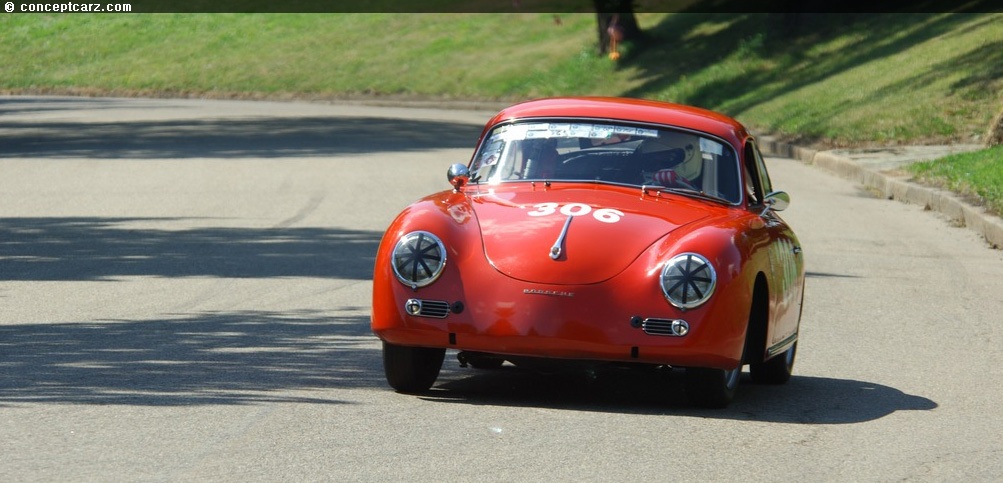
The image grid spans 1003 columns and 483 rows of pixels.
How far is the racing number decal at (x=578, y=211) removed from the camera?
7.38 meters

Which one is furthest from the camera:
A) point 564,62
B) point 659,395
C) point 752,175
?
point 564,62

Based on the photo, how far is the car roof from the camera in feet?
27.8

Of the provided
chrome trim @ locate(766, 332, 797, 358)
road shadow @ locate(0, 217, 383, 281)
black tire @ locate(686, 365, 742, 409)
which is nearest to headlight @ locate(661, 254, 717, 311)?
black tire @ locate(686, 365, 742, 409)

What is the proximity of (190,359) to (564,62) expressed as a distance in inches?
1342

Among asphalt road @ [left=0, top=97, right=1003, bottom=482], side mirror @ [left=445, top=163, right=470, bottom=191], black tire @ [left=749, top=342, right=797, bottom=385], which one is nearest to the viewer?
asphalt road @ [left=0, top=97, right=1003, bottom=482]

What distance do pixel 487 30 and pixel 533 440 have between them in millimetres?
42278

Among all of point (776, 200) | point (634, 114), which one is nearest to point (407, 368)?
point (634, 114)

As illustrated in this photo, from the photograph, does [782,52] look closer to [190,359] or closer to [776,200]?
A: [776,200]

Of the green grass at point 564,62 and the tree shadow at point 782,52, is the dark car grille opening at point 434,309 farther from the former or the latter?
the tree shadow at point 782,52

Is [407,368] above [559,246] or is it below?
below

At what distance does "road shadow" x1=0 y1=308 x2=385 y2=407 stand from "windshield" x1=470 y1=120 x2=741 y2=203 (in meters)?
1.29

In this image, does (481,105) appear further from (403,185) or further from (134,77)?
(403,185)

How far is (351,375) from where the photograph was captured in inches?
313

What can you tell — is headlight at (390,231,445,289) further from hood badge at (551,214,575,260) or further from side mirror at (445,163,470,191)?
side mirror at (445,163,470,191)
